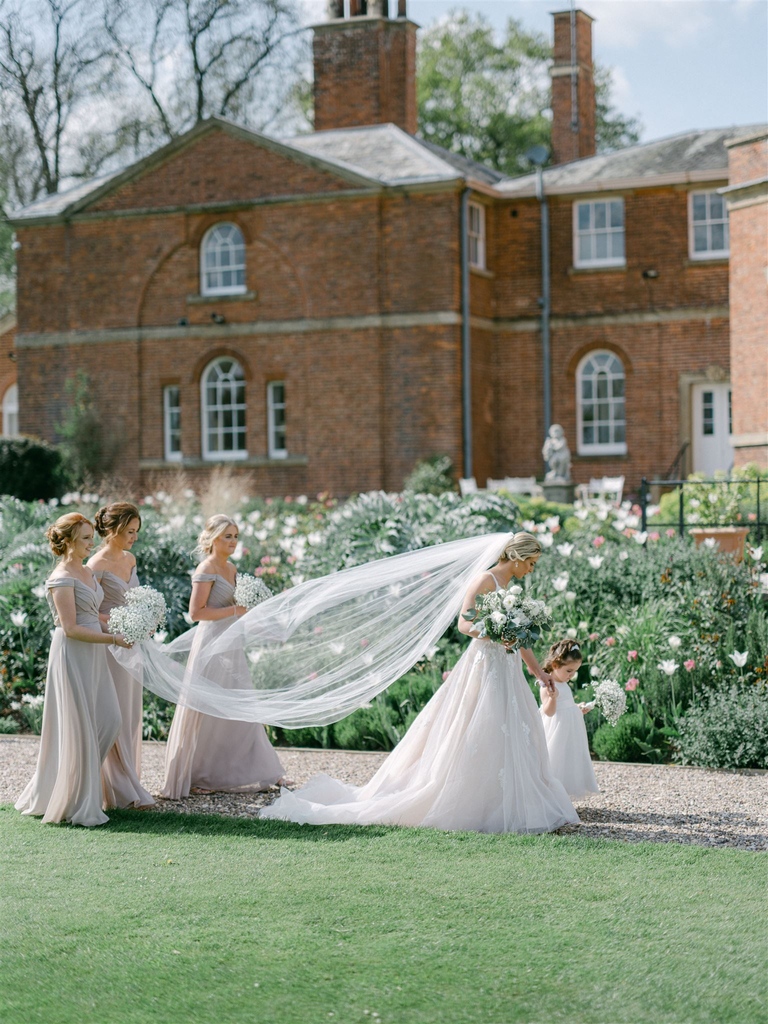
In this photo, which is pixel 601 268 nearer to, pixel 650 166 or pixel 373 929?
pixel 650 166

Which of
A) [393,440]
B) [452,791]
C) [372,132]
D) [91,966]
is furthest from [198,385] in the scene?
[91,966]

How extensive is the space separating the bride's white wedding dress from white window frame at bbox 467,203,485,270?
18.9 meters

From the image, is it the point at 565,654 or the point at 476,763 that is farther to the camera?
the point at 565,654

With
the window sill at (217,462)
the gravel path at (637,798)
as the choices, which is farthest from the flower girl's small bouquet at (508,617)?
the window sill at (217,462)

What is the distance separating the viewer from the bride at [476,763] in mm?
6949

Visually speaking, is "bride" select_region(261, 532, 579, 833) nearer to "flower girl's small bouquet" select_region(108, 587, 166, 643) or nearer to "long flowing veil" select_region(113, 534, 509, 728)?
"long flowing veil" select_region(113, 534, 509, 728)

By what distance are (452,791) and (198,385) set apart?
20377 mm

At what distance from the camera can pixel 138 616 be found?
23.9 ft

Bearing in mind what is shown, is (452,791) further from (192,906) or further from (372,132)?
(372,132)

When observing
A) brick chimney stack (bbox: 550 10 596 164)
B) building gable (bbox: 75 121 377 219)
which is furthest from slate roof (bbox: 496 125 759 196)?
building gable (bbox: 75 121 377 219)

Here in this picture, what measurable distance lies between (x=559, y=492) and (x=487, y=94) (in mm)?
21589

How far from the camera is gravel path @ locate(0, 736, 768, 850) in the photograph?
6.93 meters

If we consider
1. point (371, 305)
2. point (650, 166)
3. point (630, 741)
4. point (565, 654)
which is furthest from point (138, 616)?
point (650, 166)

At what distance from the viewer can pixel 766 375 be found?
→ 19.7 metres
